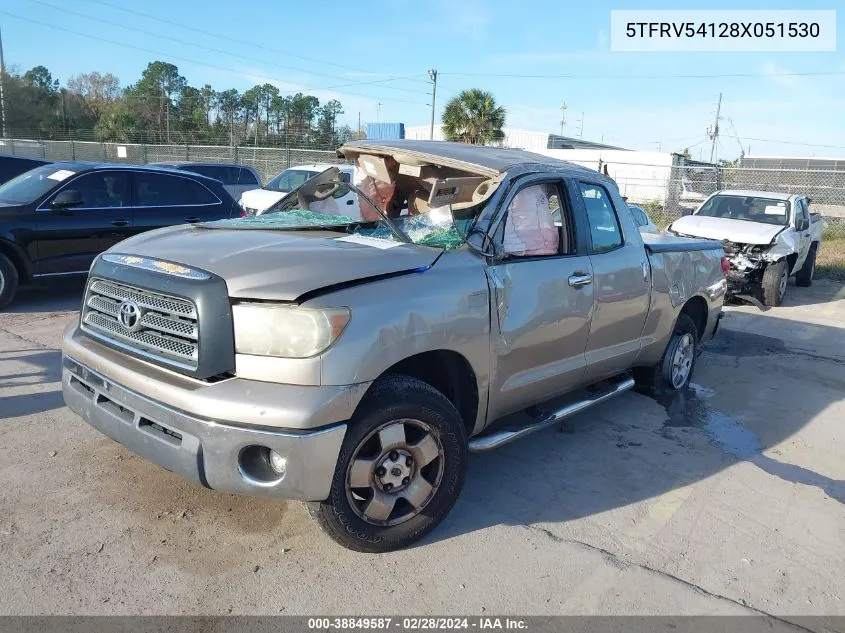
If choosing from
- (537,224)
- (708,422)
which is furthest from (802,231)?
(537,224)

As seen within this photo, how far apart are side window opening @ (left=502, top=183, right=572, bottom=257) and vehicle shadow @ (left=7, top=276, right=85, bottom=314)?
5883 millimetres

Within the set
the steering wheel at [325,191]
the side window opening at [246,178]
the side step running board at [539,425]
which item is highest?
the side window opening at [246,178]

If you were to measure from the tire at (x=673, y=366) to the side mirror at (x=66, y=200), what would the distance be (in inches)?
250

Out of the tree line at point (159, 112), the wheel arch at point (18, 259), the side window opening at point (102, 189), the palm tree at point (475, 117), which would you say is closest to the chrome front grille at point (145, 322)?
the wheel arch at point (18, 259)

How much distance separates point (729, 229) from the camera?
1069 cm

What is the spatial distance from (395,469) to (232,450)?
0.79 m

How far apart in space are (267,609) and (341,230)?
1.96m

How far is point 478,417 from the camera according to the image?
3564 mm

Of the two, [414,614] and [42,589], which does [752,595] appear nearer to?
[414,614]

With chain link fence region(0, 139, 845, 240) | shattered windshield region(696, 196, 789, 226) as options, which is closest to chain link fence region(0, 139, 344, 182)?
chain link fence region(0, 139, 845, 240)

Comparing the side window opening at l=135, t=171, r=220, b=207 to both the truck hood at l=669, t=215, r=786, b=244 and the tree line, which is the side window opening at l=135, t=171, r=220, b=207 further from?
the tree line

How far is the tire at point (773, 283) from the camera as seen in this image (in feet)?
33.4

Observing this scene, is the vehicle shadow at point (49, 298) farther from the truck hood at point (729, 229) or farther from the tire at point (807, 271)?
the tire at point (807, 271)

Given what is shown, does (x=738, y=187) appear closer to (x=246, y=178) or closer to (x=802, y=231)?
(x=802, y=231)
